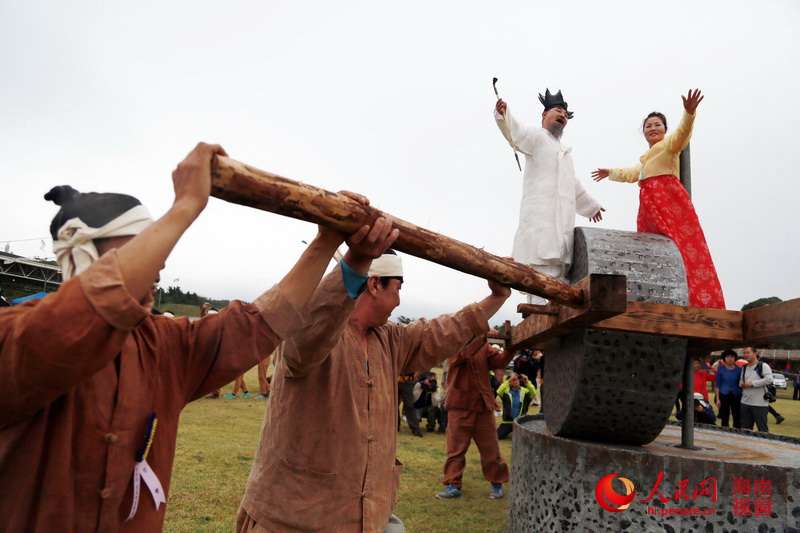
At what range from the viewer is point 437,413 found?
10797 mm

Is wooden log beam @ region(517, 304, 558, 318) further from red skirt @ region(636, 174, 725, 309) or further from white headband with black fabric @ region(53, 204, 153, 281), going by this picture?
white headband with black fabric @ region(53, 204, 153, 281)

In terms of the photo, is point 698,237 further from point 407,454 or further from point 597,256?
point 407,454

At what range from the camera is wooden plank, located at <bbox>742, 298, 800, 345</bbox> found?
2766 mm

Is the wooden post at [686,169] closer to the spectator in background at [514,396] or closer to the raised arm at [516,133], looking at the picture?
the raised arm at [516,133]

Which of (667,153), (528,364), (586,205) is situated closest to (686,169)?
(667,153)

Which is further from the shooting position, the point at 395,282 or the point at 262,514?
the point at 395,282

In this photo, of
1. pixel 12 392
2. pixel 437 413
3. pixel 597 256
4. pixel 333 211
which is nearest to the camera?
pixel 12 392

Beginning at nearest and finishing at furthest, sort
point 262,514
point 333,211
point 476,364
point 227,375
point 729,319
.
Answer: point 227,375 < point 333,211 < point 262,514 < point 729,319 < point 476,364

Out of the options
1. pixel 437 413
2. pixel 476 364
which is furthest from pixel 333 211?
pixel 437 413

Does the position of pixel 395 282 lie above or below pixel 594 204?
below

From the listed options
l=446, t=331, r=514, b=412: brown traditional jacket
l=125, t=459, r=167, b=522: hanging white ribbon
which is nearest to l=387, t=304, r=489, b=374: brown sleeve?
l=125, t=459, r=167, b=522: hanging white ribbon

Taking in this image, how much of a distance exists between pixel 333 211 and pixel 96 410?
0.89 metres
